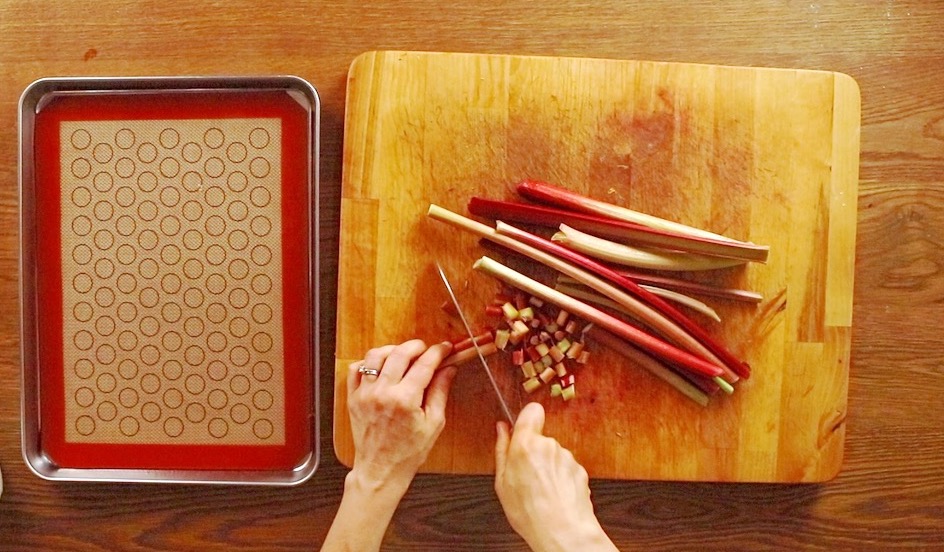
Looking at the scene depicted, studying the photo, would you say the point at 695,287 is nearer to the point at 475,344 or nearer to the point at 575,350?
the point at 575,350

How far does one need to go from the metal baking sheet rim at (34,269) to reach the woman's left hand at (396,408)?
13 centimetres

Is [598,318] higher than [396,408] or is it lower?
higher

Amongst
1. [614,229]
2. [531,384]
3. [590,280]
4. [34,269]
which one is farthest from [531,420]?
[34,269]

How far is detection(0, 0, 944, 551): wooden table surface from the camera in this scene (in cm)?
141

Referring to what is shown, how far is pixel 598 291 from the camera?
4.33ft

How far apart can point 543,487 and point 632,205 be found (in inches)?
21.5

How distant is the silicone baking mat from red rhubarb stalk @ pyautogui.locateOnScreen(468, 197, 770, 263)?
384 millimetres

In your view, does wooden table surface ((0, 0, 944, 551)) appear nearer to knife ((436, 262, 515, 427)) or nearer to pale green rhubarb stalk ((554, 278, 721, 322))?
knife ((436, 262, 515, 427))

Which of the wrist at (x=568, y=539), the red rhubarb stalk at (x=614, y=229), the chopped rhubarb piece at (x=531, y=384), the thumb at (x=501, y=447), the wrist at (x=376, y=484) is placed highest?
the red rhubarb stalk at (x=614, y=229)

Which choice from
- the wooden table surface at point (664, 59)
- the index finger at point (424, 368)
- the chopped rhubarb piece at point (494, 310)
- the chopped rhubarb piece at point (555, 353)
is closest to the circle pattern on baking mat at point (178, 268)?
the wooden table surface at point (664, 59)

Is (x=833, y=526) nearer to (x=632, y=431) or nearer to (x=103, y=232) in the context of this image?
(x=632, y=431)

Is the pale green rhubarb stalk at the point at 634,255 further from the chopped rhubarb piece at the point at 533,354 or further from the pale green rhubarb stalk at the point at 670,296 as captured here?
the chopped rhubarb piece at the point at 533,354

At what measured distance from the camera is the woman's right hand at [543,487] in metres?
1.29

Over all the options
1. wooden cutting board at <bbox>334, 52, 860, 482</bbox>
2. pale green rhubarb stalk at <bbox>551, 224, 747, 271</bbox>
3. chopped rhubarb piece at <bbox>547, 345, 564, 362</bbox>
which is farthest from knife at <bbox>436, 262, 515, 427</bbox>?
pale green rhubarb stalk at <bbox>551, 224, 747, 271</bbox>
